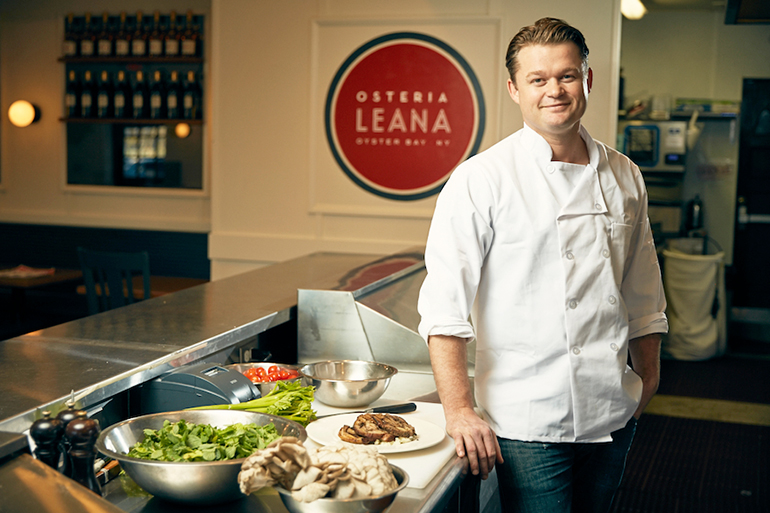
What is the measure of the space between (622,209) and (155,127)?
5.11m

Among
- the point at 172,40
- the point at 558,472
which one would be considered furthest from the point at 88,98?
the point at 558,472

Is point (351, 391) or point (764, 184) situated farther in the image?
point (764, 184)

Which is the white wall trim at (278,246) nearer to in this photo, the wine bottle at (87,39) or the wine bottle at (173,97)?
the wine bottle at (173,97)

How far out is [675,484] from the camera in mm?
3502

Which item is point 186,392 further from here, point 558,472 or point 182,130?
point 182,130

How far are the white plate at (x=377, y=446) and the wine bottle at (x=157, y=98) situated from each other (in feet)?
15.6

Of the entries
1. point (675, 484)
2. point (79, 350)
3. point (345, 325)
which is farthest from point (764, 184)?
point (79, 350)

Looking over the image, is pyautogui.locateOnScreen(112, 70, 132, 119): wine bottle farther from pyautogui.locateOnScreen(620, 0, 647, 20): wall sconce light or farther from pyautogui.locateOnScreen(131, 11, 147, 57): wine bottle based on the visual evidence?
pyautogui.locateOnScreen(620, 0, 647, 20): wall sconce light

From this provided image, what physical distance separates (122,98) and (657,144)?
4.45m

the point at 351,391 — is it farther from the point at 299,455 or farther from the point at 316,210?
the point at 316,210

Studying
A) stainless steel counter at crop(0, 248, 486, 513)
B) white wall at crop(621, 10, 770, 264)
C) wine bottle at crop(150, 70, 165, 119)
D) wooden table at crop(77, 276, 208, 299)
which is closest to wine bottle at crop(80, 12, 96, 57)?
wine bottle at crop(150, 70, 165, 119)

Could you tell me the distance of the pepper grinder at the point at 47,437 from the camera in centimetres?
114

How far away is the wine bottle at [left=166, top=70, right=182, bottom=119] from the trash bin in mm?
4130

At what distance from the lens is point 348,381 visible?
1.82 m
